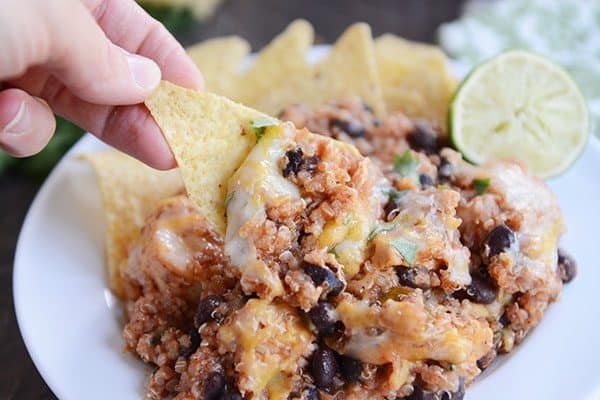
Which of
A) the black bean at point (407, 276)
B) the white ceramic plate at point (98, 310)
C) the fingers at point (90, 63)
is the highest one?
the fingers at point (90, 63)

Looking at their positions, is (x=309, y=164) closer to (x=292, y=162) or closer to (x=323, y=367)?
(x=292, y=162)

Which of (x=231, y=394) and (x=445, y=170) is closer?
(x=231, y=394)

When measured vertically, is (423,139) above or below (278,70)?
above

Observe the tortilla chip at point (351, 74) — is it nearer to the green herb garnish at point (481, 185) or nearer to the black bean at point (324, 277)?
the green herb garnish at point (481, 185)

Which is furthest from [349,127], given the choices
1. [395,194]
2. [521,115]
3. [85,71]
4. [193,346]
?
[85,71]

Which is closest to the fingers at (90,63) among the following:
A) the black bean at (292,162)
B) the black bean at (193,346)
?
the black bean at (292,162)

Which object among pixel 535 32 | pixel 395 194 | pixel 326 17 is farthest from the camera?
pixel 326 17

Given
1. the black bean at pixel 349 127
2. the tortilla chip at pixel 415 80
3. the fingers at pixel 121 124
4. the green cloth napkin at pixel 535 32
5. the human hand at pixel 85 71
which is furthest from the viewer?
the green cloth napkin at pixel 535 32

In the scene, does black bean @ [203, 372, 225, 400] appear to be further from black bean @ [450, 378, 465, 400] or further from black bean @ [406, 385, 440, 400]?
black bean @ [450, 378, 465, 400]
